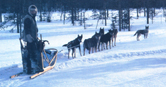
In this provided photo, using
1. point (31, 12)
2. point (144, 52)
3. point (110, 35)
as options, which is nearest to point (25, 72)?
point (31, 12)

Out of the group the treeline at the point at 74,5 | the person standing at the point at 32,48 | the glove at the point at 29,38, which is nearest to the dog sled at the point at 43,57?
the person standing at the point at 32,48

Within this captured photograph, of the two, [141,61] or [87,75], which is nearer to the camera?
[87,75]

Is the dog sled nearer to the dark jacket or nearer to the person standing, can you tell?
the person standing

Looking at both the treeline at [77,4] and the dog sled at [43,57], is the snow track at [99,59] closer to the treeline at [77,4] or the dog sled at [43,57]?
the dog sled at [43,57]

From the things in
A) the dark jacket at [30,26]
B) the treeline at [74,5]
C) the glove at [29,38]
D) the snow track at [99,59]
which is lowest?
the snow track at [99,59]

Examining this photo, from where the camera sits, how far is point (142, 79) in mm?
5516

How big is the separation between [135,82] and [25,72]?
419 cm

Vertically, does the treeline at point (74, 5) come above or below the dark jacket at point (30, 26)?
above

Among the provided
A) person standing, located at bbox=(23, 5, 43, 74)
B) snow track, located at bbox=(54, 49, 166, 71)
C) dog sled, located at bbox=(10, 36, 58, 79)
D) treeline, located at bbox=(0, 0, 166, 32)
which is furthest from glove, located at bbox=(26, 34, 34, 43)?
treeline, located at bbox=(0, 0, 166, 32)

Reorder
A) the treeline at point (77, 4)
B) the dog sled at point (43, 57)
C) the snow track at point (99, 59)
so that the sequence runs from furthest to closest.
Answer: the treeline at point (77, 4), the snow track at point (99, 59), the dog sled at point (43, 57)

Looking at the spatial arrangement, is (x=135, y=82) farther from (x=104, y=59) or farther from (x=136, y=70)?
(x=104, y=59)

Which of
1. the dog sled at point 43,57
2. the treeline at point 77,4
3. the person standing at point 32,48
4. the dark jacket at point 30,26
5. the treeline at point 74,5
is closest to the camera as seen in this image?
the dark jacket at point 30,26

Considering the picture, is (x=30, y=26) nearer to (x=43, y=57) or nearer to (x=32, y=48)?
(x=32, y=48)

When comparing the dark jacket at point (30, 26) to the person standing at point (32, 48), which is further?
the person standing at point (32, 48)
